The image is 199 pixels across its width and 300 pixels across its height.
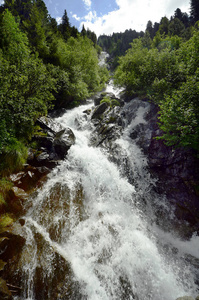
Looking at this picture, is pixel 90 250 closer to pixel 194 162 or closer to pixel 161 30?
pixel 194 162

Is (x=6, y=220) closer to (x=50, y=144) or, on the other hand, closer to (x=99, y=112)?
(x=50, y=144)

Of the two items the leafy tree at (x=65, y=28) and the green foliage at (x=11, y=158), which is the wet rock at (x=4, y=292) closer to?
the green foliage at (x=11, y=158)

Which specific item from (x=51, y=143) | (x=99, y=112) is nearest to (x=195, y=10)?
(x=99, y=112)

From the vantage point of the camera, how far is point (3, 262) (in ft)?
17.7

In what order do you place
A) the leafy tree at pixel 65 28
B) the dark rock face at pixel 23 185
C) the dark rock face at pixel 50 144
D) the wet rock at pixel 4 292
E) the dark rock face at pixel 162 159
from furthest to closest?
the leafy tree at pixel 65 28
the dark rock face at pixel 50 144
the dark rock face at pixel 162 159
the dark rock face at pixel 23 185
the wet rock at pixel 4 292

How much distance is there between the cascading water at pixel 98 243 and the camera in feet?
19.1

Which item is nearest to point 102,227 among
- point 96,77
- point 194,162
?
point 194,162

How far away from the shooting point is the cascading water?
229 inches

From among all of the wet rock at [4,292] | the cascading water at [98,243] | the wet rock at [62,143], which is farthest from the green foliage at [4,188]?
the wet rock at [62,143]

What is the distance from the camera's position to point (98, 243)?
721 centimetres

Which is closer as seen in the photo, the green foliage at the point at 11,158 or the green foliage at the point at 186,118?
the green foliage at the point at 11,158

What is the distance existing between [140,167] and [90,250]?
783 centimetres

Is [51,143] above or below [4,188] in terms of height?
above

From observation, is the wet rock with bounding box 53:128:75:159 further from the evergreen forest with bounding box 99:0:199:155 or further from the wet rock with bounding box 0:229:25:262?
the evergreen forest with bounding box 99:0:199:155
